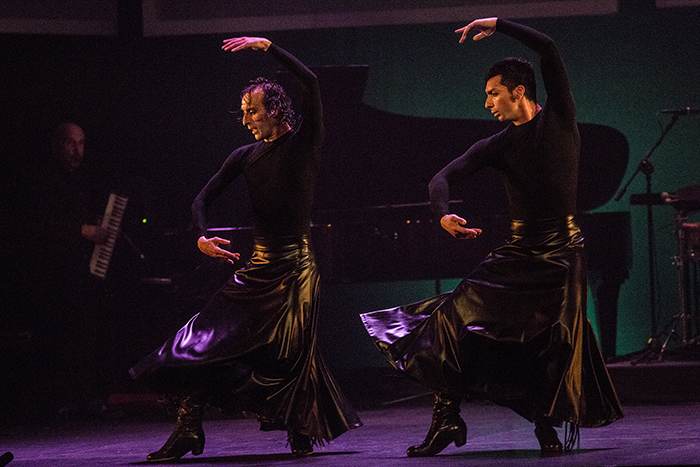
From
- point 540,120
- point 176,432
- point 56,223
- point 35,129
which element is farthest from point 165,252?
point 540,120

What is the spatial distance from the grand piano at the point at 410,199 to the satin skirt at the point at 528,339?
3013 mm

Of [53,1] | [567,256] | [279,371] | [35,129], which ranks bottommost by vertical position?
[279,371]

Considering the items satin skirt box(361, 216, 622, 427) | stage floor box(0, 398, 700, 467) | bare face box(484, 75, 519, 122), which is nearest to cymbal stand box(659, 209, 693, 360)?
stage floor box(0, 398, 700, 467)

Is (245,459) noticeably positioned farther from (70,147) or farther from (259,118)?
(70,147)

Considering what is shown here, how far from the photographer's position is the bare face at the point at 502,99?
403cm

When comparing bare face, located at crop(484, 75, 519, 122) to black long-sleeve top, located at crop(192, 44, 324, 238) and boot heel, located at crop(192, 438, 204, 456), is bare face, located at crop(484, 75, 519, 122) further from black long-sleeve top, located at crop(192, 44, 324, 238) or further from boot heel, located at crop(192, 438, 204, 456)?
boot heel, located at crop(192, 438, 204, 456)

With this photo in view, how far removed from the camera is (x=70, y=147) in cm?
715

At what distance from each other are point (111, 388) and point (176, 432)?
11.4ft

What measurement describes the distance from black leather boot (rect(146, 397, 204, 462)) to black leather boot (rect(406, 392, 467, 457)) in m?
0.91

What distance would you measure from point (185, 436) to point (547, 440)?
1.53m

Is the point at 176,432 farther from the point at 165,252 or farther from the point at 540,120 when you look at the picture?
the point at 165,252

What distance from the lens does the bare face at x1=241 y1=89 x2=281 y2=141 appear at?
4312mm

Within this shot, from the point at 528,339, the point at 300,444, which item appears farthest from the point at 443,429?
the point at 300,444

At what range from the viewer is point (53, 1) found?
888cm
